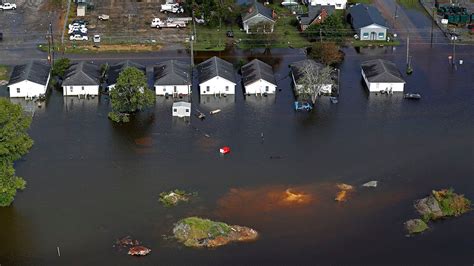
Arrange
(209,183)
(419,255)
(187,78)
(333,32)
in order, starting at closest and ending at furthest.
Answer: (419,255) → (209,183) → (187,78) → (333,32)

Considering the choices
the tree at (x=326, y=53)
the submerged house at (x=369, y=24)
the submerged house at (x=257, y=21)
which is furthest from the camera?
the submerged house at (x=257, y=21)

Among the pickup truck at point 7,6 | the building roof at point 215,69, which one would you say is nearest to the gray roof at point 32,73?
the building roof at point 215,69

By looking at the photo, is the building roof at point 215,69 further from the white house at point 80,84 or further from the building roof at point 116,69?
the white house at point 80,84

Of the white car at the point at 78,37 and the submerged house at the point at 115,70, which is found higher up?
the white car at the point at 78,37

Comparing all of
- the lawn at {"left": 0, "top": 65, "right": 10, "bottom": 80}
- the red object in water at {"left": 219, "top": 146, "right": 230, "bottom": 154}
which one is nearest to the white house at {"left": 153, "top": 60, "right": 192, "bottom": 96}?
the red object in water at {"left": 219, "top": 146, "right": 230, "bottom": 154}

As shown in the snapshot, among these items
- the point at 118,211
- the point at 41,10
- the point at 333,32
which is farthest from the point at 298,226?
the point at 41,10

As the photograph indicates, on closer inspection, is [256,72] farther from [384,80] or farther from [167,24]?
[167,24]

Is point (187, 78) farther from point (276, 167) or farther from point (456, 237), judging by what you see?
point (456, 237)
